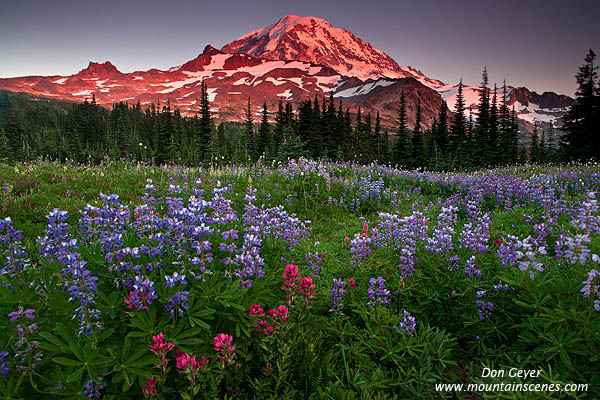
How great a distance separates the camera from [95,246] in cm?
287

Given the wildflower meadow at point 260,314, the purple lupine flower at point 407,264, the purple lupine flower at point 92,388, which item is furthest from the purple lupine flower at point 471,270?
the purple lupine flower at point 92,388

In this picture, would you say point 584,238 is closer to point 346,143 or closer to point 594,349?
point 594,349

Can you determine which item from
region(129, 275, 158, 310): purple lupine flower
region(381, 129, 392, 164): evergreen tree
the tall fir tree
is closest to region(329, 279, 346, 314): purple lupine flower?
region(129, 275, 158, 310): purple lupine flower

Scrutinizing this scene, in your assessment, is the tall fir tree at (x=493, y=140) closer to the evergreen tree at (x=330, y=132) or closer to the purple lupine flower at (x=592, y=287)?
the evergreen tree at (x=330, y=132)

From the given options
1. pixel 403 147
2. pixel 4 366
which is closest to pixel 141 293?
pixel 4 366

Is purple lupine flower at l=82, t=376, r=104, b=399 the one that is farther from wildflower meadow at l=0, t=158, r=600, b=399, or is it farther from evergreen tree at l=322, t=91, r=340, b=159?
evergreen tree at l=322, t=91, r=340, b=159

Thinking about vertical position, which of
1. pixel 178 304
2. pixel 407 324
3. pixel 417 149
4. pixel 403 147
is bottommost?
pixel 407 324

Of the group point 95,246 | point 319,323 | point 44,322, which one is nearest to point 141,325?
point 44,322

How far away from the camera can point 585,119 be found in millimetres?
37906

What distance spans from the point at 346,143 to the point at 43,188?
42895 mm

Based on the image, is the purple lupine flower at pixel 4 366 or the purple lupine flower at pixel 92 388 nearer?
the purple lupine flower at pixel 4 366

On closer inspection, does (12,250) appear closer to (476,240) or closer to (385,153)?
(476,240)

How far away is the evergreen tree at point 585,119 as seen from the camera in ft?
121

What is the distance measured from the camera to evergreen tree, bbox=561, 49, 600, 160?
36875mm
